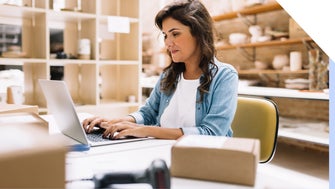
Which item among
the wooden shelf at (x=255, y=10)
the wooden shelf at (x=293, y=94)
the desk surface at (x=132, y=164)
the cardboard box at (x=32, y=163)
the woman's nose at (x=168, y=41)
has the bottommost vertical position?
the desk surface at (x=132, y=164)

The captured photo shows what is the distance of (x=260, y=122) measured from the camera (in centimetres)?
156

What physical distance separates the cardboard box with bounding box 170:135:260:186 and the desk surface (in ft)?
0.06

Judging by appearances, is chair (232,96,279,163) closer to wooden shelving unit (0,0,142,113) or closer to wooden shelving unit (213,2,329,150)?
wooden shelving unit (213,2,329,150)

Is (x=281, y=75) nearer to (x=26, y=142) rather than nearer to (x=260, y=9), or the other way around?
(x=260, y=9)

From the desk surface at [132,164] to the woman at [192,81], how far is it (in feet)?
0.80

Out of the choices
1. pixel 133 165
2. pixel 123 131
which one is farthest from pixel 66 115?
pixel 133 165

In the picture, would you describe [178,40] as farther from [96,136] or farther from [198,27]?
[96,136]

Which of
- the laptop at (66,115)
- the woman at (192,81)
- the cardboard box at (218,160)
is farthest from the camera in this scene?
the woman at (192,81)

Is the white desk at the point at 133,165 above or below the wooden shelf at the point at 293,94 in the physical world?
below

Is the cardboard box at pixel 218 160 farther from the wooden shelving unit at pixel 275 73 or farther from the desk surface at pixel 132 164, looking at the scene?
the wooden shelving unit at pixel 275 73

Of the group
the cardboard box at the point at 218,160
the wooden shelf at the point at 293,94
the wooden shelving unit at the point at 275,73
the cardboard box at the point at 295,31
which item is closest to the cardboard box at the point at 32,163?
the cardboard box at the point at 218,160

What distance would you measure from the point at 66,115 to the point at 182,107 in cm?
56

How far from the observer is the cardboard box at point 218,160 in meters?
0.80

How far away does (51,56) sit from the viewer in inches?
109
